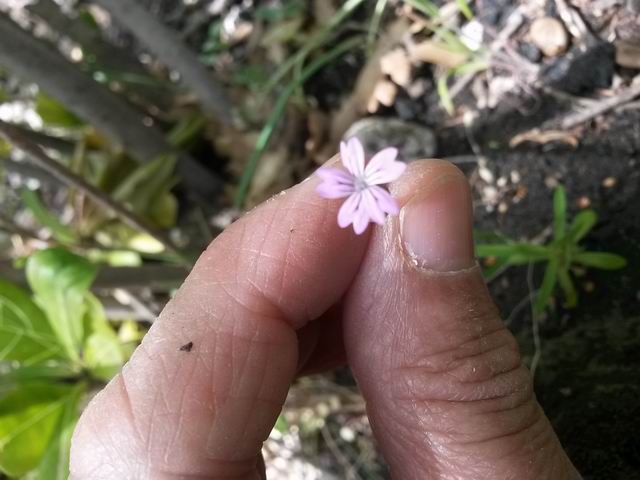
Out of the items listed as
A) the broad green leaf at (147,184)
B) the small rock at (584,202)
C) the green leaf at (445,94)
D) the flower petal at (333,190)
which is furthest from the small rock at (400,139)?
the flower petal at (333,190)

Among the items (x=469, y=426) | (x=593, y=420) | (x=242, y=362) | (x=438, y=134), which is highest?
(x=242, y=362)

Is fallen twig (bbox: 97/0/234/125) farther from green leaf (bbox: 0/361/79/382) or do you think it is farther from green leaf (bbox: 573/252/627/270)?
green leaf (bbox: 573/252/627/270)

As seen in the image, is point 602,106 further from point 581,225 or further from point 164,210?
point 164,210

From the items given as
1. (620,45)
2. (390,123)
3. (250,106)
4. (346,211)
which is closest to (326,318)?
(346,211)

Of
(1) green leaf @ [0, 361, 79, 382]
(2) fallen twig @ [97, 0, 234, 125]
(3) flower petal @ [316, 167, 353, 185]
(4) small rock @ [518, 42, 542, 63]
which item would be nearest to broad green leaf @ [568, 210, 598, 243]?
(4) small rock @ [518, 42, 542, 63]

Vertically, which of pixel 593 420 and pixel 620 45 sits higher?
pixel 620 45

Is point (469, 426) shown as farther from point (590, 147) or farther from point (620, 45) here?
point (620, 45)

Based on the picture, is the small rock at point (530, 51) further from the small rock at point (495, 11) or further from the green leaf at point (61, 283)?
the green leaf at point (61, 283)

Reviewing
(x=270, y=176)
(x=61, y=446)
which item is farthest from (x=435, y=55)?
(x=61, y=446)
